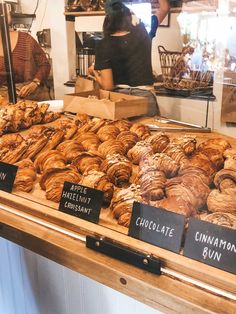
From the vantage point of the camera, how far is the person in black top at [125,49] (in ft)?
3.94

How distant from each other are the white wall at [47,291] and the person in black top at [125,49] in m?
0.71

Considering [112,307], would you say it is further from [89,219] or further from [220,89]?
[220,89]

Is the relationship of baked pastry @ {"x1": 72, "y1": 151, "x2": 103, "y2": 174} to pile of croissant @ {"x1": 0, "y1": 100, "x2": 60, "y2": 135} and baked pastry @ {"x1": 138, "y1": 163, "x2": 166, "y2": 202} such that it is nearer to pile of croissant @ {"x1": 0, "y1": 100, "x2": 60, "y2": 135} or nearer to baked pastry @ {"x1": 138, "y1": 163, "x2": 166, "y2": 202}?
baked pastry @ {"x1": 138, "y1": 163, "x2": 166, "y2": 202}

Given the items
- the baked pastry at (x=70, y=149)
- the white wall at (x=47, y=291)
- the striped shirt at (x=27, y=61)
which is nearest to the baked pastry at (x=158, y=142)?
the baked pastry at (x=70, y=149)

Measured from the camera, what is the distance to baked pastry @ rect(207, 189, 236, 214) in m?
0.71

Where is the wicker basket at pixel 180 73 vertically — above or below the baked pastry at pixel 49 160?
above

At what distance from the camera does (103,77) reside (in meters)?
1.37

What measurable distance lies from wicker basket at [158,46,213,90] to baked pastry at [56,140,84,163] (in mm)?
383

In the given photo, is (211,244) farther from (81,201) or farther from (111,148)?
(111,148)

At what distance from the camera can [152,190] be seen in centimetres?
77

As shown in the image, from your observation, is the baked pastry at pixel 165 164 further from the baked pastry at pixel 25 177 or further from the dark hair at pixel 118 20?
the dark hair at pixel 118 20

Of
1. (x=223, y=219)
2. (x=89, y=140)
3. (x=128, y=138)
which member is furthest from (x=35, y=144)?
(x=223, y=219)

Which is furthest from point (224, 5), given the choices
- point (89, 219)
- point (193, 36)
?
point (89, 219)

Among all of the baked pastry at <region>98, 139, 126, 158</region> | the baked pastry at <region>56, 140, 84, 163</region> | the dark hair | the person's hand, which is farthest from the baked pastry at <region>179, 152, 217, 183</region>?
the person's hand
